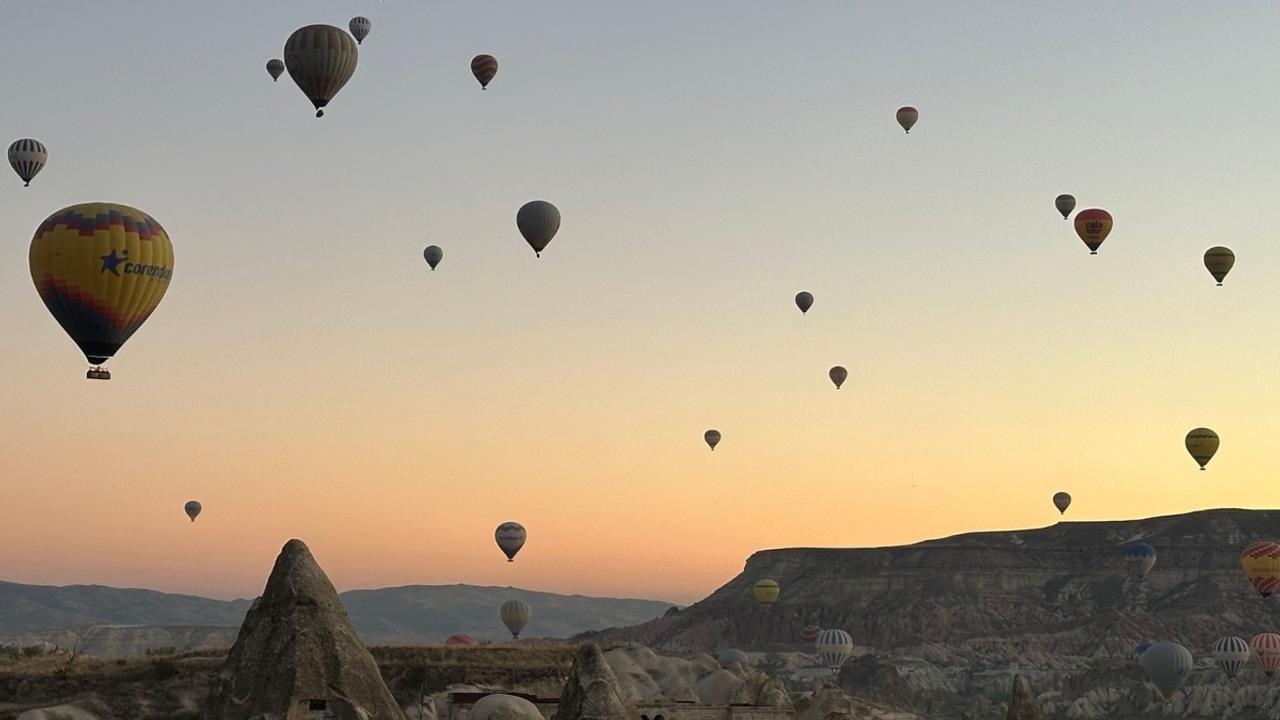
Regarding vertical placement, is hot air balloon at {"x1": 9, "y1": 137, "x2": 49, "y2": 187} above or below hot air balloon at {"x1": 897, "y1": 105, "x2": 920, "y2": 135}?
below

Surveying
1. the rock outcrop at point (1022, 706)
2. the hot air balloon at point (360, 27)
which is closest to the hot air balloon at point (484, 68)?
the hot air balloon at point (360, 27)

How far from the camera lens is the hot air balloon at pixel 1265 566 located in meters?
112

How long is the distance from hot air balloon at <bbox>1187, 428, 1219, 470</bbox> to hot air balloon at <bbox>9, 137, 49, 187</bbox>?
73.6m

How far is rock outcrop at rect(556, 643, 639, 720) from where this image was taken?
34656 millimetres

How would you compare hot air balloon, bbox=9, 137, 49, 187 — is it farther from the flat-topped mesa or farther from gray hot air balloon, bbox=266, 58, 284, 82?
the flat-topped mesa

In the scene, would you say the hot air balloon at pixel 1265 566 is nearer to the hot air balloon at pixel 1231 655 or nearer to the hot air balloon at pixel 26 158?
the hot air balloon at pixel 1231 655

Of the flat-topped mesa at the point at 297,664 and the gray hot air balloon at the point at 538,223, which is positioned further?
the gray hot air balloon at the point at 538,223

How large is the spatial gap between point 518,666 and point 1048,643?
120 metres

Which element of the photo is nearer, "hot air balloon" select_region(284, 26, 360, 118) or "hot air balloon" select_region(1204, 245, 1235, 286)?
"hot air balloon" select_region(284, 26, 360, 118)

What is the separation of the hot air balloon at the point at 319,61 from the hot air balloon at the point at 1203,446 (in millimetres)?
65681

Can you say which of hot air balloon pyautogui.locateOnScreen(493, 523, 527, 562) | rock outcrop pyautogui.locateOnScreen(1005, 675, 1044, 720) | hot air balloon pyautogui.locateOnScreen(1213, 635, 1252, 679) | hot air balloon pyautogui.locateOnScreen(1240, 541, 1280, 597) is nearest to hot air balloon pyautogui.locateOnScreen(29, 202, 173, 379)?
rock outcrop pyautogui.locateOnScreen(1005, 675, 1044, 720)

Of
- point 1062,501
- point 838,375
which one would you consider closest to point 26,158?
point 838,375

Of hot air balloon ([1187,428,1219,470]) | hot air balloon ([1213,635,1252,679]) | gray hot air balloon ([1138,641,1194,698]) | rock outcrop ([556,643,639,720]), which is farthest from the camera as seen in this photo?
hot air balloon ([1213,635,1252,679])

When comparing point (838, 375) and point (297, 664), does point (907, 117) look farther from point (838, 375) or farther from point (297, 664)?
point (297, 664)
